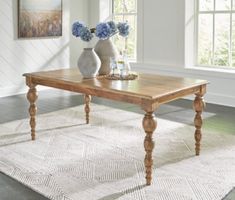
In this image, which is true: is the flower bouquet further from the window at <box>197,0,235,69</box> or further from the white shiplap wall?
the white shiplap wall

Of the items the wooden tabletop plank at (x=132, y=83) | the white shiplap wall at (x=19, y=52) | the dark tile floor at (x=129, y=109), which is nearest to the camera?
the wooden tabletop plank at (x=132, y=83)

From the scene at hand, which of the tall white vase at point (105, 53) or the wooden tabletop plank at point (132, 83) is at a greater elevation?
the tall white vase at point (105, 53)

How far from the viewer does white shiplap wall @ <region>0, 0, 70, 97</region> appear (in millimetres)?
6422

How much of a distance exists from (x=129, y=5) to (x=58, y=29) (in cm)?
142

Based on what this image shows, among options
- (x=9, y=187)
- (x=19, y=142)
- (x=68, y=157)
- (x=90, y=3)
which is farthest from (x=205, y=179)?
(x=90, y=3)

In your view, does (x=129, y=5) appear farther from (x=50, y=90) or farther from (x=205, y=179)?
(x=205, y=179)

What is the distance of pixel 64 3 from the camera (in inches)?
284

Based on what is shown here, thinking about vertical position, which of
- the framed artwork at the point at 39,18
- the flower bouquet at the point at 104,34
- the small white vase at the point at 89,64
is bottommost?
the small white vase at the point at 89,64

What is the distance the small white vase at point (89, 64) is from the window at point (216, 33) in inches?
119

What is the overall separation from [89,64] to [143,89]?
0.72 meters

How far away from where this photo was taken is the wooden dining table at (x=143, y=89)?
290 centimetres

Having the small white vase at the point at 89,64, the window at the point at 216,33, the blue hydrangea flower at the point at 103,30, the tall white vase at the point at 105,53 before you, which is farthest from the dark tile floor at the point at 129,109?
the blue hydrangea flower at the point at 103,30

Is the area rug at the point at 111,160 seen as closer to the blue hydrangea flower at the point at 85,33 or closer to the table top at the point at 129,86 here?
the table top at the point at 129,86

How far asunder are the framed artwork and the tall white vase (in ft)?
10.5
